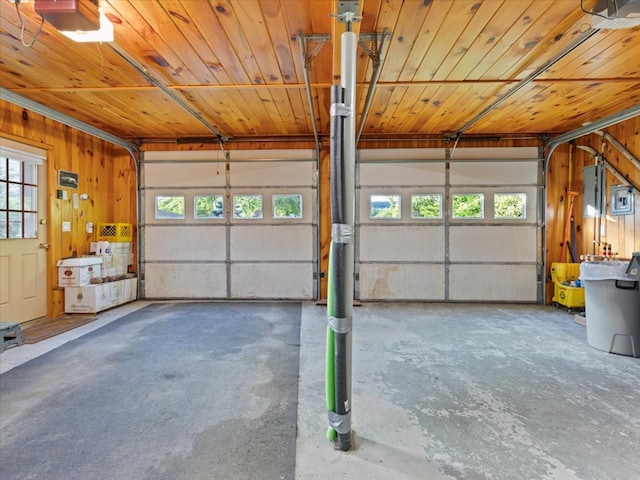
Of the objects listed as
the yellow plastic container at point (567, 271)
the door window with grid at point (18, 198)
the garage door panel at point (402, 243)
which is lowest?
the yellow plastic container at point (567, 271)

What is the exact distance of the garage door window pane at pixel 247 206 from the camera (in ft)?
17.9

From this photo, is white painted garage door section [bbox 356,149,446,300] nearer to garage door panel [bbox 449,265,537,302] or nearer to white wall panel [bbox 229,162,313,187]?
garage door panel [bbox 449,265,537,302]

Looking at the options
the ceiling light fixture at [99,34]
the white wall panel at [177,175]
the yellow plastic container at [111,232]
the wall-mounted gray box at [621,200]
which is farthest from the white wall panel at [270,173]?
the wall-mounted gray box at [621,200]

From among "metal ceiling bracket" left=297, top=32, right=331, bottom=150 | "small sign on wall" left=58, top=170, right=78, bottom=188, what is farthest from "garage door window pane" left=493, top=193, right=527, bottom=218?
"small sign on wall" left=58, top=170, right=78, bottom=188

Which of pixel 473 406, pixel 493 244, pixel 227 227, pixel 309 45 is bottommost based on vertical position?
pixel 473 406

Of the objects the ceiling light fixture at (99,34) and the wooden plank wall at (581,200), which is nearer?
the ceiling light fixture at (99,34)

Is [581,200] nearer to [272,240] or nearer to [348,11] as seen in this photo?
[272,240]

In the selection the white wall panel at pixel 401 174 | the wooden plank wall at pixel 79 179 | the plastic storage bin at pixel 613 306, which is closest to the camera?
the plastic storage bin at pixel 613 306

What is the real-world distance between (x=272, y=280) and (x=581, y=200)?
5.25 meters

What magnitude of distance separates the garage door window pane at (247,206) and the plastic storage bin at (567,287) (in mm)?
4894

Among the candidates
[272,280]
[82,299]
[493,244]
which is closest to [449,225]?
[493,244]

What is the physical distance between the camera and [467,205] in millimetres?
5254

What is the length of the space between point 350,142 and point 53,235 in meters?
4.72

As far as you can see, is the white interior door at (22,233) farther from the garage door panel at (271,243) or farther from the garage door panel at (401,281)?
the garage door panel at (401,281)
